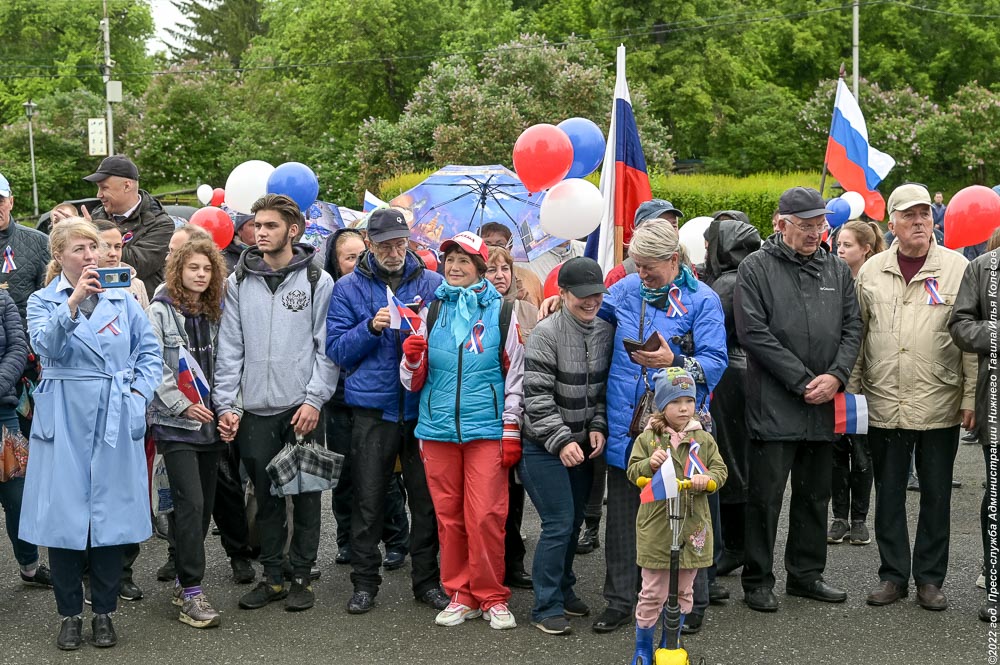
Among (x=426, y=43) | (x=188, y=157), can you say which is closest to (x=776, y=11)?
(x=426, y=43)

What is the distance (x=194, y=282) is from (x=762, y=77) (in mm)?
36847

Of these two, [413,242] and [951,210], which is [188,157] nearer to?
[413,242]

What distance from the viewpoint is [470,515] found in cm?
568

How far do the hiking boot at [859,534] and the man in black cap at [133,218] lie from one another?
15.3 feet

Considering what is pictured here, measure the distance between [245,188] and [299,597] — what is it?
4.35 metres

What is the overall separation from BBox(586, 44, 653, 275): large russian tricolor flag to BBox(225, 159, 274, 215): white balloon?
9.13 ft

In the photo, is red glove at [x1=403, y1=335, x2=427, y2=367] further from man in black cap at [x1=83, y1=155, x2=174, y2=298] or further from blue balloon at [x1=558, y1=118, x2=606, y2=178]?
blue balloon at [x1=558, y1=118, x2=606, y2=178]

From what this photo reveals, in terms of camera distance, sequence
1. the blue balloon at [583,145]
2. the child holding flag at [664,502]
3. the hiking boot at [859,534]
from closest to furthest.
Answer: the child holding flag at [664,502] < the hiking boot at [859,534] < the blue balloon at [583,145]

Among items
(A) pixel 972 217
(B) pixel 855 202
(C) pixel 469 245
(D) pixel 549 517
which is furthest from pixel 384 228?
(B) pixel 855 202

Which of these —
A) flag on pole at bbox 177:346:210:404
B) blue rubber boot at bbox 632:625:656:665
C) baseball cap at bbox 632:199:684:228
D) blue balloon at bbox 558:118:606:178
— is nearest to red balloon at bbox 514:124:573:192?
blue balloon at bbox 558:118:606:178

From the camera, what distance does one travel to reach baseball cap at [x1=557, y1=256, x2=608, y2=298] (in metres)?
5.37

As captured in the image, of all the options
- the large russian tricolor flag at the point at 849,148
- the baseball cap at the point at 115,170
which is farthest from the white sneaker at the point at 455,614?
the large russian tricolor flag at the point at 849,148

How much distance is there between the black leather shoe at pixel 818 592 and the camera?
5.89 metres

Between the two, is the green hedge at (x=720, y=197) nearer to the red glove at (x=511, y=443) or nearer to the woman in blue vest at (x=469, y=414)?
the woman in blue vest at (x=469, y=414)
